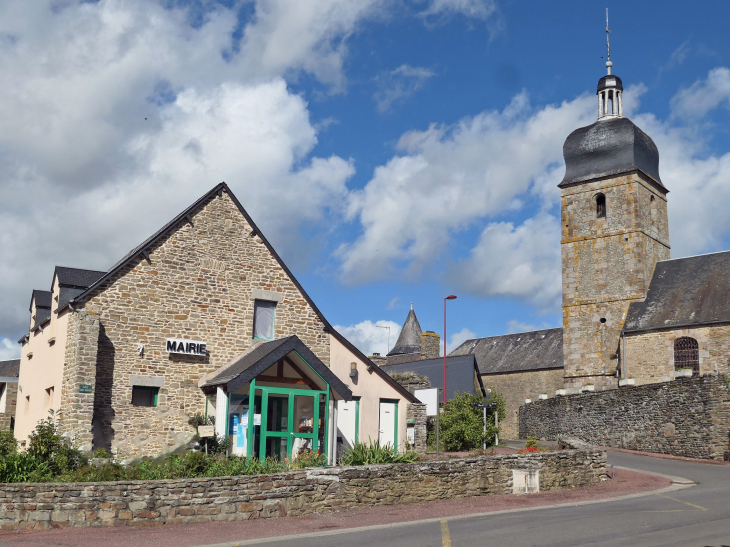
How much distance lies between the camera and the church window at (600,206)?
1539 inches

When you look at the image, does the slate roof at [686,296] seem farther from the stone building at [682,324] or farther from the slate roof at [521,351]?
the slate roof at [521,351]

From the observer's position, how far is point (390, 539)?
34.8ft

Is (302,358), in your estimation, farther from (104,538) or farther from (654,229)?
(654,229)

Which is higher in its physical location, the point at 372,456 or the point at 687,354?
the point at 687,354

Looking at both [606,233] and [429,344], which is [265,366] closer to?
[606,233]

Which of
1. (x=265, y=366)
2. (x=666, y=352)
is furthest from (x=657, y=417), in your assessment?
(x=265, y=366)

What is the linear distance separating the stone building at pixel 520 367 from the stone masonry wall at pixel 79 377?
33606 mm

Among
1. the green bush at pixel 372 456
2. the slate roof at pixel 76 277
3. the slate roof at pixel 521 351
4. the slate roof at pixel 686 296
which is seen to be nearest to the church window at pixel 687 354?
the slate roof at pixel 686 296

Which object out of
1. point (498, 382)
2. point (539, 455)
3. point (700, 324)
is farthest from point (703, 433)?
point (498, 382)

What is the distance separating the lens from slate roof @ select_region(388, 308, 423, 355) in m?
67.8

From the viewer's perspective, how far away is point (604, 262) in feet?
125

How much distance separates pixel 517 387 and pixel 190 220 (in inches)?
1416

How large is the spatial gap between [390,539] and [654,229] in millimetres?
32595

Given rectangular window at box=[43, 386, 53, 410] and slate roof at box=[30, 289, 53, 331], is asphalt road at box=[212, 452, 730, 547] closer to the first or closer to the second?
rectangular window at box=[43, 386, 53, 410]
